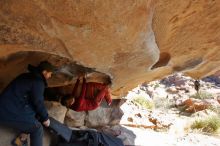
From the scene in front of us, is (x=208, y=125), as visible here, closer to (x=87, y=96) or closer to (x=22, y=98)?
(x=87, y=96)

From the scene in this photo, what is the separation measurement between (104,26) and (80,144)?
8.08 ft

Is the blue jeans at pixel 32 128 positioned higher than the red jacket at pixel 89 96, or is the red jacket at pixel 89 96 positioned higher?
the red jacket at pixel 89 96

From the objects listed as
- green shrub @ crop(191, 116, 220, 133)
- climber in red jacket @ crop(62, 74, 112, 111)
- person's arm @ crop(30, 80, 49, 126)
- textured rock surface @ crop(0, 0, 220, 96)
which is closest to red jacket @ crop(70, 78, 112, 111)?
climber in red jacket @ crop(62, 74, 112, 111)

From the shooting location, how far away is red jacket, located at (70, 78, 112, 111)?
6.58 meters

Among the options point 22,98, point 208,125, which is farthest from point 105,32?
point 208,125

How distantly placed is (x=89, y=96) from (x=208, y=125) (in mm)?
7550

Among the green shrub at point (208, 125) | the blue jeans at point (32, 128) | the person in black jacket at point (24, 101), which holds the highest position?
the green shrub at point (208, 125)

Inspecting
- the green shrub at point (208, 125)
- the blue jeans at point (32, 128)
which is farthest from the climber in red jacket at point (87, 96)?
the green shrub at point (208, 125)

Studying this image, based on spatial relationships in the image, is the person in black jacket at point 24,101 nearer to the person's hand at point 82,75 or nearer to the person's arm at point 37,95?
the person's arm at point 37,95

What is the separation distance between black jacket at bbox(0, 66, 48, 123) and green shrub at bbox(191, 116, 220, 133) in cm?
925

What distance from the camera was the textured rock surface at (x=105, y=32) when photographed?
402cm

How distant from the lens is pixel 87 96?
6781 millimetres

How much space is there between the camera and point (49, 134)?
6.02m

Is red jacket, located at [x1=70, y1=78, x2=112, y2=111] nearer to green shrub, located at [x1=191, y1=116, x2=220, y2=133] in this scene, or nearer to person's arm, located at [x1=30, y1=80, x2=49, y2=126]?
person's arm, located at [x1=30, y1=80, x2=49, y2=126]
